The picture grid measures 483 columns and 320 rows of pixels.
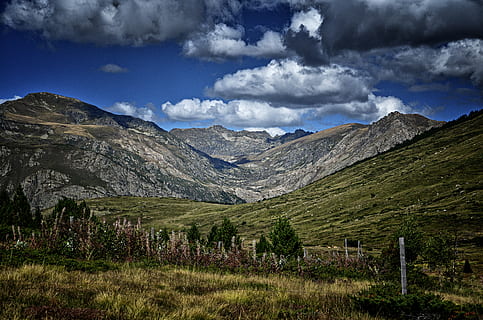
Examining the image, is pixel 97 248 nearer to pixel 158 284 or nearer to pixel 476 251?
pixel 158 284

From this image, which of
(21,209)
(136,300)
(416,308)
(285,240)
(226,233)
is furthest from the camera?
(21,209)

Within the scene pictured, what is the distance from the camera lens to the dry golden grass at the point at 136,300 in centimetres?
712

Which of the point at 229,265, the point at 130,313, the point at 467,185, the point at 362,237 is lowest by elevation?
the point at 362,237

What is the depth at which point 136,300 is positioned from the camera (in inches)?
324

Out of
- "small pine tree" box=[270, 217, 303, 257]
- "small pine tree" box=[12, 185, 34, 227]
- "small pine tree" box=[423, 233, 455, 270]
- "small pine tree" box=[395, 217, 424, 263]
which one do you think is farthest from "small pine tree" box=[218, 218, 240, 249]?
"small pine tree" box=[12, 185, 34, 227]

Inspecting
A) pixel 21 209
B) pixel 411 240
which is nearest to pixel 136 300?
pixel 411 240

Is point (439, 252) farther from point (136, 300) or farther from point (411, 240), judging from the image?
point (136, 300)

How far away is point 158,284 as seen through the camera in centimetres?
1145

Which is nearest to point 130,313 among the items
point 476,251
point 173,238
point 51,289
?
point 51,289

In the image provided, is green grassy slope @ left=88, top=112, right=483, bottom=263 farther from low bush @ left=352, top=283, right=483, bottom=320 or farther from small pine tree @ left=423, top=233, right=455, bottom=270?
low bush @ left=352, top=283, right=483, bottom=320

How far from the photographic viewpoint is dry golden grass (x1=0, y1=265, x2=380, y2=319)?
23.3ft

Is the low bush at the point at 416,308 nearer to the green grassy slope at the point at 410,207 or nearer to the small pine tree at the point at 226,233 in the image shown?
the small pine tree at the point at 226,233

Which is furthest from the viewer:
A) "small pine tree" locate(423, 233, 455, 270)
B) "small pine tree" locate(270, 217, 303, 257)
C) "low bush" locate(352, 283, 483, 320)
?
"small pine tree" locate(270, 217, 303, 257)

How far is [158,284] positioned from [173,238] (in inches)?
384
